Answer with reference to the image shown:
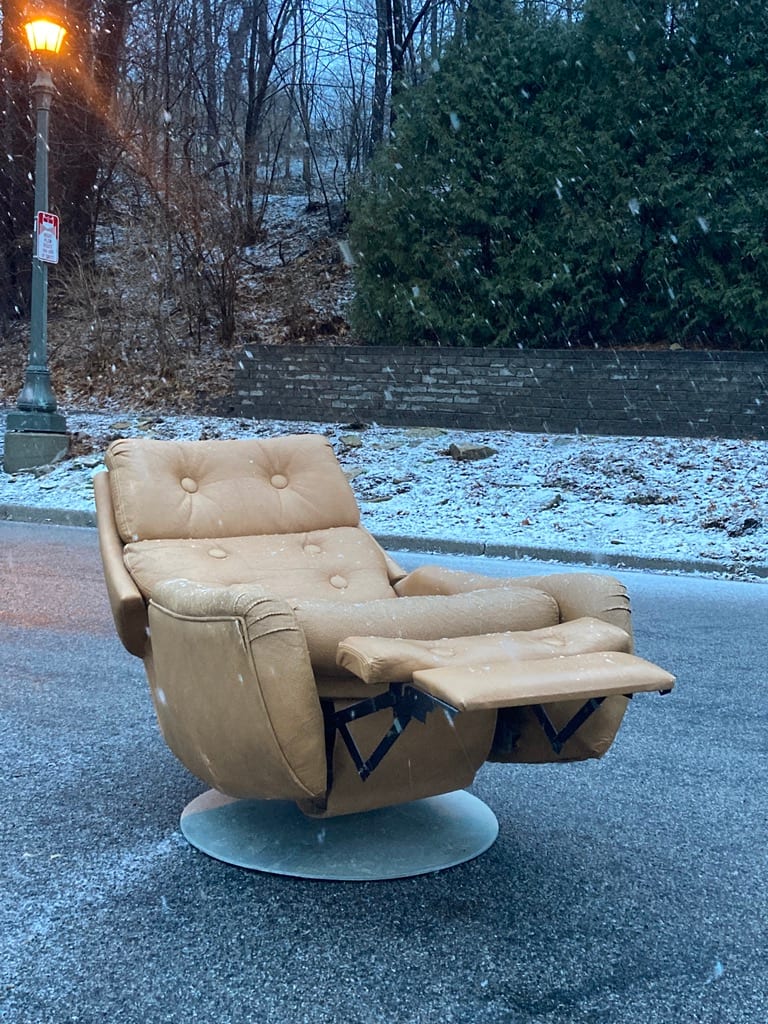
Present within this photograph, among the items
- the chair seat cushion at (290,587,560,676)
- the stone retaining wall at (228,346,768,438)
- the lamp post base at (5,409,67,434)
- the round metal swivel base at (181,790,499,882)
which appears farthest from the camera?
the stone retaining wall at (228,346,768,438)

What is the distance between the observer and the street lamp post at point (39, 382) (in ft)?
40.0

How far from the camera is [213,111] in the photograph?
24141mm

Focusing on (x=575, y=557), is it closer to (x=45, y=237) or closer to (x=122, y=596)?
(x=122, y=596)

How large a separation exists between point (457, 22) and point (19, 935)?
16.1 m

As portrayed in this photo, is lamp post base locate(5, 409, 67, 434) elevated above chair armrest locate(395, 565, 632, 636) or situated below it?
below

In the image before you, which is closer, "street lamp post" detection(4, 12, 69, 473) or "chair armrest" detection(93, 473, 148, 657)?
"chair armrest" detection(93, 473, 148, 657)

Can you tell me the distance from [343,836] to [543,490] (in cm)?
809

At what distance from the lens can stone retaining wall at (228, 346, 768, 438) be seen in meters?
13.1

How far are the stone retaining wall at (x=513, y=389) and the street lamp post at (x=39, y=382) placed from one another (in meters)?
3.23

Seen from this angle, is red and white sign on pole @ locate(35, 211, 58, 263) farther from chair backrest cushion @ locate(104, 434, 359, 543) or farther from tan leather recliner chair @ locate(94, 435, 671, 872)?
tan leather recliner chair @ locate(94, 435, 671, 872)

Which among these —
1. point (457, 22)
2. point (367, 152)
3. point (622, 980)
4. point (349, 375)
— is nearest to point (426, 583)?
point (622, 980)

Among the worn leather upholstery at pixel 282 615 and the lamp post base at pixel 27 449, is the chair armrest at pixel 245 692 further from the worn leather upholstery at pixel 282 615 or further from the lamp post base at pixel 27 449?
the lamp post base at pixel 27 449

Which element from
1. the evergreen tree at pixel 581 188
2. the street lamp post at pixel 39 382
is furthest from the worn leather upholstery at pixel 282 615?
the evergreen tree at pixel 581 188

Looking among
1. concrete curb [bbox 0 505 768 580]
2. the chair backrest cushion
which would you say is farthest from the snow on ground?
the chair backrest cushion
